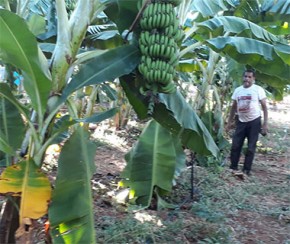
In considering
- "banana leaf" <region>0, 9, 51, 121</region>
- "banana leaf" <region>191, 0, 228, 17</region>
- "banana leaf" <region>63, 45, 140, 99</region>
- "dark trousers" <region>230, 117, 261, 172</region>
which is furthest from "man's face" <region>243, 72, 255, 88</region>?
"banana leaf" <region>0, 9, 51, 121</region>

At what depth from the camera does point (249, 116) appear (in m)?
5.32

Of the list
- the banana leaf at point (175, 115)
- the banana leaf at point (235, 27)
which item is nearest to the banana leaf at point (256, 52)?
the banana leaf at point (235, 27)

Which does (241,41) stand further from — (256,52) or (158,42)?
(158,42)

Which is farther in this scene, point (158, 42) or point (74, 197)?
point (158, 42)

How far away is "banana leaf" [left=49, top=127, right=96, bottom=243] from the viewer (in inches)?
79.7

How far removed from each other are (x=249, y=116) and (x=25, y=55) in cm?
395

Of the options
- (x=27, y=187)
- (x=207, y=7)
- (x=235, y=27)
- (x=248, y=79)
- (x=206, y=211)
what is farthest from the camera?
(x=248, y=79)

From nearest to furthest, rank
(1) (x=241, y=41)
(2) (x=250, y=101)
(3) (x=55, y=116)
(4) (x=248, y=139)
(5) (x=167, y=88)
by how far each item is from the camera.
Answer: (3) (x=55, y=116) → (5) (x=167, y=88) → (1) (x=241, y=41) → (2) (x=250, y=101) → (4) (x=248, y=139)

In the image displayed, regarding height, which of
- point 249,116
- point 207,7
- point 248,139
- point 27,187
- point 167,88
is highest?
point 207,7

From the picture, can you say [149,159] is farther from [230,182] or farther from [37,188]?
[230,182]

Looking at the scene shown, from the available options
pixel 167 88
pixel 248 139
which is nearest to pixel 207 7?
pixel 167 88

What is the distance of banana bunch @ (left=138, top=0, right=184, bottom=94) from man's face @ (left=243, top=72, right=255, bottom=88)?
3.02 meters

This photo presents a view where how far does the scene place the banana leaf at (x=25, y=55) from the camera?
5.96 feet

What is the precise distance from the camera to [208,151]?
9.92 ft
